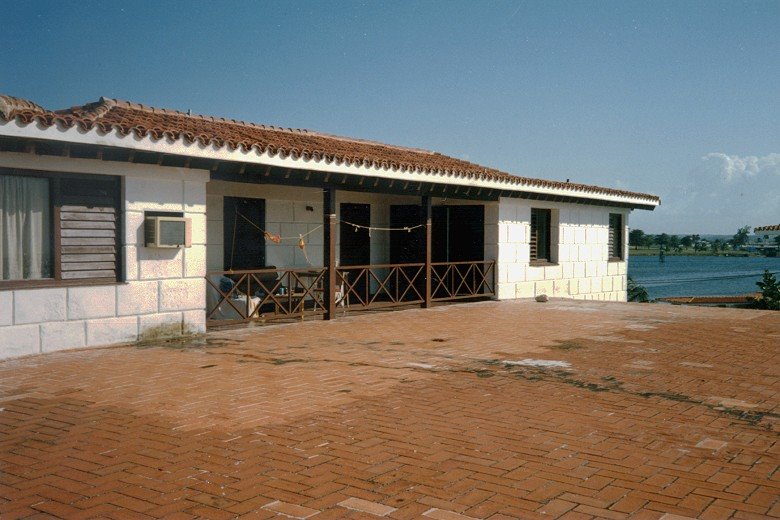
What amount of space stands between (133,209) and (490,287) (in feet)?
28.7

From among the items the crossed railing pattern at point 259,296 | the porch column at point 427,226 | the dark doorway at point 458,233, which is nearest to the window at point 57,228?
the crossed railing pattern at point 259,296

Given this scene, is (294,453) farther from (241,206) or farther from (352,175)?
(241,206)

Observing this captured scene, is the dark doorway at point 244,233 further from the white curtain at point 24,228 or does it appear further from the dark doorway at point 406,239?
the white curtain at point 24,228

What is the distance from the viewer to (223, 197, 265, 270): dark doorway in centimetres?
1284

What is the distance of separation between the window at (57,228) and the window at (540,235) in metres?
10.7

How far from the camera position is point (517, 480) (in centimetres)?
402

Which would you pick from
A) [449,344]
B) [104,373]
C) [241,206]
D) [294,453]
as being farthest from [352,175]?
[294,453]

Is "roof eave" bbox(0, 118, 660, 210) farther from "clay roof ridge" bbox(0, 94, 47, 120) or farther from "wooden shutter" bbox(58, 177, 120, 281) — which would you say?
"wooden shutter" bbox(58, 177, 120, 281)

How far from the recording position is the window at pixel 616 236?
20.0m

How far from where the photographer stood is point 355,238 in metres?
15.5

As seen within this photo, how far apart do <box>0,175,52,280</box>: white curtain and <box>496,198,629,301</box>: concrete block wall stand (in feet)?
31.5

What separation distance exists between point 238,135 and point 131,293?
130 inches

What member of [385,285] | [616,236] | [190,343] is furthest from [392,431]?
[616,236]

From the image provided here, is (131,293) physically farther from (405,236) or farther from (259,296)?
(405,236)
